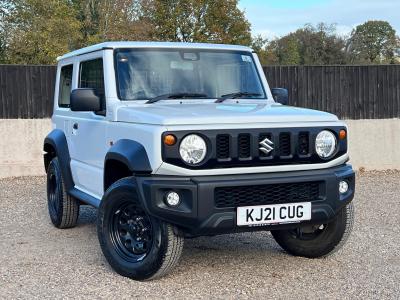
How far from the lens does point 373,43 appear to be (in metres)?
65.9

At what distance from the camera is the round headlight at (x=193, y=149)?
4.30 metres

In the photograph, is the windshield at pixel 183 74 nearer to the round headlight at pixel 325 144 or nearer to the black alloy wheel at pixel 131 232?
the black alloy wheel at pixel 131 232

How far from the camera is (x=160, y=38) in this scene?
115 feet

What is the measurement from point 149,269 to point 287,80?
28.4 ft

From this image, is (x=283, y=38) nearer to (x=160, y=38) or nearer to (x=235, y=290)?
(x=160, y=38)

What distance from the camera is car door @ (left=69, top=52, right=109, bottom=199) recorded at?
546 centimetres

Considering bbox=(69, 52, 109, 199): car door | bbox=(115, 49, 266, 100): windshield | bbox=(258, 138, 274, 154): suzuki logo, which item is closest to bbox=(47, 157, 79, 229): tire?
bbox=(69, 52, 109, 199): car door

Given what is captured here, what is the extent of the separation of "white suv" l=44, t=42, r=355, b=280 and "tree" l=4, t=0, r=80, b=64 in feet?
66.2

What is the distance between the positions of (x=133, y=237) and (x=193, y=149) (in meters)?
1.03

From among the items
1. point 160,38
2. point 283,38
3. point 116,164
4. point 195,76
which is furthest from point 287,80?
point 283,38

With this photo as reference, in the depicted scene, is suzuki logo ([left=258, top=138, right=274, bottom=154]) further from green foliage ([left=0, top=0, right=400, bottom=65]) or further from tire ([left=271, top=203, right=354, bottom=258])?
green foliage ([left=0, top=0, right=400, bottom=65])

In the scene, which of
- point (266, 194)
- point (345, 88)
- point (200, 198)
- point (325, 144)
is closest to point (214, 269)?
point (266, 194)

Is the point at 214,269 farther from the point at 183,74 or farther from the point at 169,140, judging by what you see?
the point at 183,74

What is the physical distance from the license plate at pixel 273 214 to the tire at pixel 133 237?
1.79 feet
